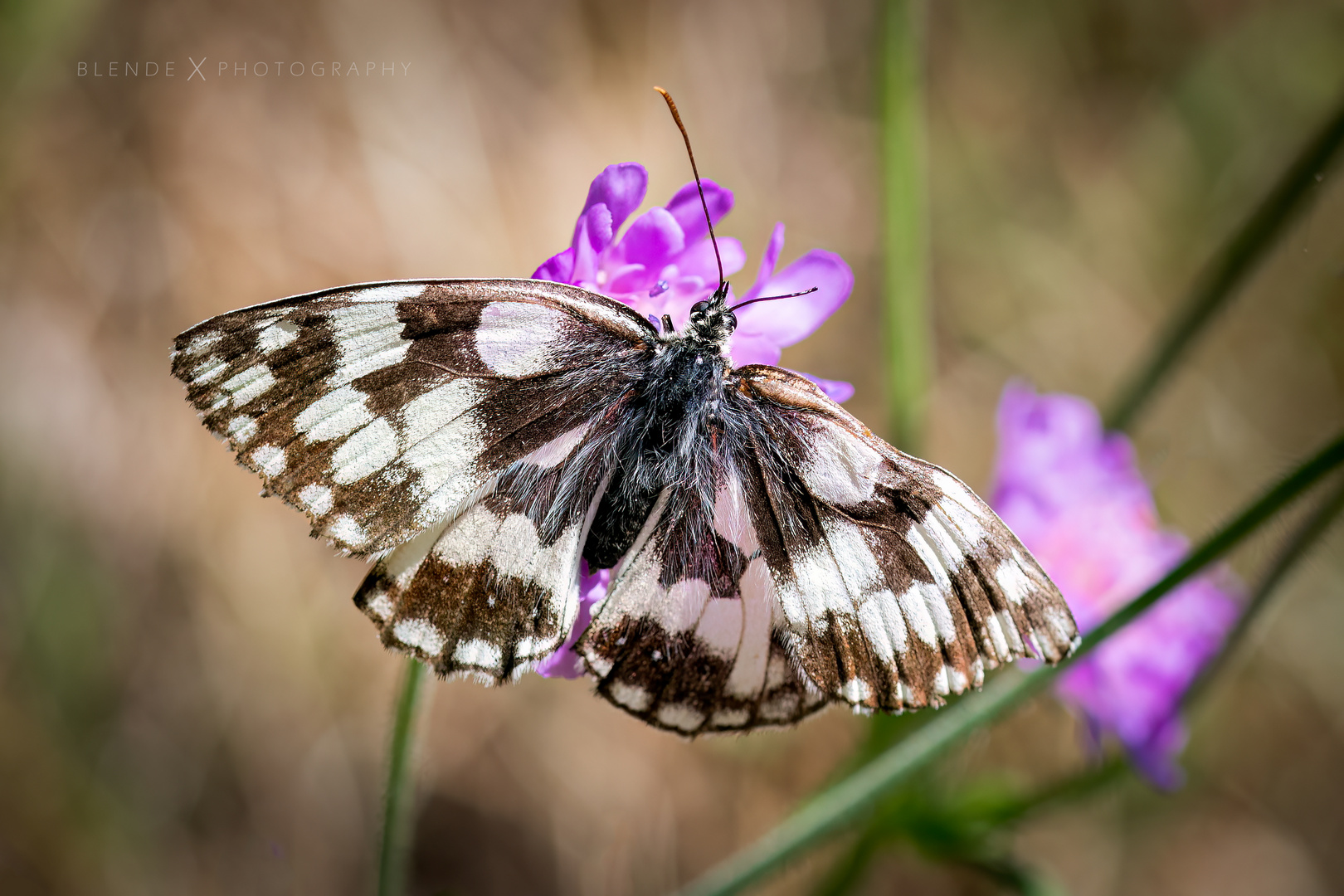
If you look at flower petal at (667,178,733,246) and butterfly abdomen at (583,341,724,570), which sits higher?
flower petal at (667,178,733,246)

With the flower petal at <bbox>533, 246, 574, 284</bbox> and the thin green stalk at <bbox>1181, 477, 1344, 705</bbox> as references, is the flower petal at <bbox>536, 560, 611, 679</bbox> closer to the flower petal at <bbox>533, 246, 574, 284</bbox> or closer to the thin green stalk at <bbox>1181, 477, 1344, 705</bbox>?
the flower petal at <bbox>533, 246, 574, 284</bbox>

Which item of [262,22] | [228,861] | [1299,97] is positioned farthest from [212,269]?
[1299,97]

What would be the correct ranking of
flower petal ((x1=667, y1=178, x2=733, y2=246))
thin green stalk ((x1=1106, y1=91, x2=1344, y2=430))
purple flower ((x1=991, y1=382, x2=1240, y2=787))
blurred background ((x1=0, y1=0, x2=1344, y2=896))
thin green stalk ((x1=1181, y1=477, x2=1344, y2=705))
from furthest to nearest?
1. blurred background ((x1=0, y1=0, x2=1344, y2=896))
2. purple flower ((x1=991, y1=382, x2=1240, y2=787))
3. thin green stalk ((x1=1106, y1=91, x2=1344, y2=430))
4. thin green stalk ((x1=1181, y1=477, x2=1344, y2=705))
5. flower petal ((x1=667, y1=178, x2=733, y2=246))

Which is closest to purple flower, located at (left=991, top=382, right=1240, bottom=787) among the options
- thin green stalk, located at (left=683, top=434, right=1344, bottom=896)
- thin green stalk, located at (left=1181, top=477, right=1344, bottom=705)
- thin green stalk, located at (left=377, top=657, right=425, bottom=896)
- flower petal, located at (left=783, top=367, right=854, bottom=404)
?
thin green stalk, located at (left=1181, top=477, right=1344, bottom=705)

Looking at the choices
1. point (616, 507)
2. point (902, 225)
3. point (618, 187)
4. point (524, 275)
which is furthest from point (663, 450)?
point (524, 275)

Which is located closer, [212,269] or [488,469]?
[488,469]

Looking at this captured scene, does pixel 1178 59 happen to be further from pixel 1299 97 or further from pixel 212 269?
pixel 212 269

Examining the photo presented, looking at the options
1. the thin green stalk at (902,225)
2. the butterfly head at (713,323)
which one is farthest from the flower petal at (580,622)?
the thin green stalk at (902,225)

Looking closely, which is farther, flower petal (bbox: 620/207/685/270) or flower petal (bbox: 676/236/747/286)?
flower petal (bbox: 676/236/747/286)
